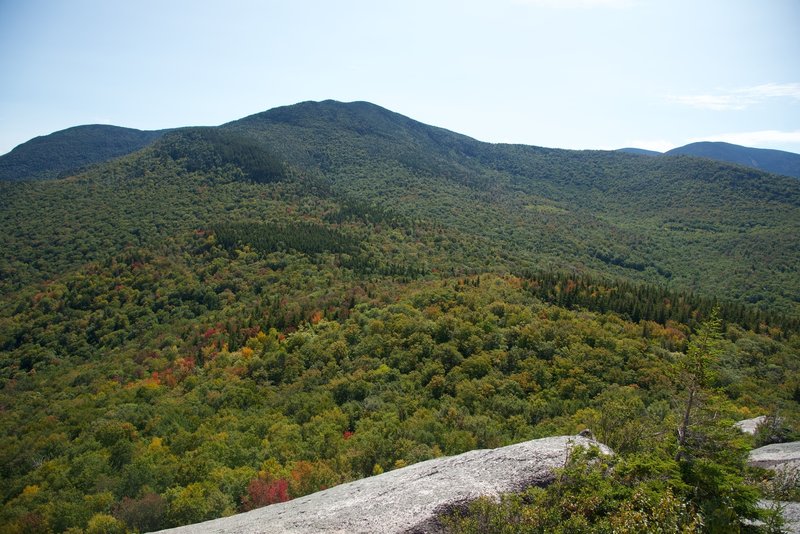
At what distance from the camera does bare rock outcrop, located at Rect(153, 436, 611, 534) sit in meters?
15.9

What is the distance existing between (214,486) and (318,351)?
29.3m

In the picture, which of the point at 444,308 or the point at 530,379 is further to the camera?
the point at 444,308

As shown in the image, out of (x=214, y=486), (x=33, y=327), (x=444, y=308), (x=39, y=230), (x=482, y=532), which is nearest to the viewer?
(x=482, y=532)

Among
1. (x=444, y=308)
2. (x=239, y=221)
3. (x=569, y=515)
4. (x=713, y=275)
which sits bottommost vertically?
(x=713, y=275)

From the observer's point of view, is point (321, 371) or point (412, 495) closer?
point (412, 495)

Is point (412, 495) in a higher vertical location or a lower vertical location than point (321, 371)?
higher

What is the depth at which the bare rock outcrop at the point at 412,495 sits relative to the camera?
15930 millimetres

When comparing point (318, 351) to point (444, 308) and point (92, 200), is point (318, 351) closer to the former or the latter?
point (444, 308)

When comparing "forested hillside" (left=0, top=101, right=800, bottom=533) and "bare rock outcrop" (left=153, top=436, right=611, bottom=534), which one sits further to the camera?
"forested hillside" (left=0, top=101, right=800, bottom=533)

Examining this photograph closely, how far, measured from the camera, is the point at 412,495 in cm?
1706

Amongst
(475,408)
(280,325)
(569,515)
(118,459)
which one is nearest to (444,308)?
(475,408)

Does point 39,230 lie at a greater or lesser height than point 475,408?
greater

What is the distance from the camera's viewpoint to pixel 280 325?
76.2 m

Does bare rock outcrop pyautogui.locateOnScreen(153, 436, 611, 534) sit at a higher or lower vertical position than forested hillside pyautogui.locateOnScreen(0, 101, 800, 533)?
higher
